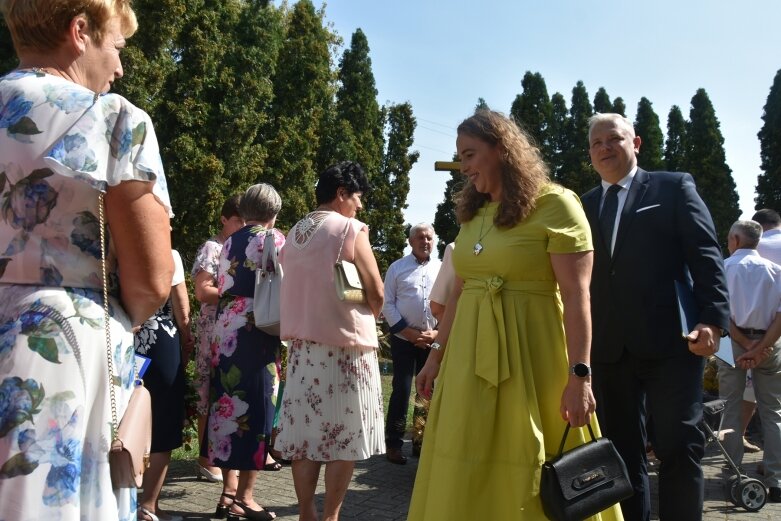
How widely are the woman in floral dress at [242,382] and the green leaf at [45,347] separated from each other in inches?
136

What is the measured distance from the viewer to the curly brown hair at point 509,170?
3.46m

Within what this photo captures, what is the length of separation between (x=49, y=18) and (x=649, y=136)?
43173 mm

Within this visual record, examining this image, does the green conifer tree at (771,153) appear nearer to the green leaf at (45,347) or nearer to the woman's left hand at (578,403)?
the woman's left hand at (578,403)

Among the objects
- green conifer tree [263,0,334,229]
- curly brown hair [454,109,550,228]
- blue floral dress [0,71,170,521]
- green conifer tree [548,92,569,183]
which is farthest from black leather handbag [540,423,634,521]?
green conifer tree [548,92,569,183]

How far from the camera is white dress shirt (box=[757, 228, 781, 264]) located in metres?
8.00

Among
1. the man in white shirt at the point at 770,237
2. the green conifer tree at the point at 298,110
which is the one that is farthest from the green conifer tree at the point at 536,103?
the man in white shirt at the point at 770,237

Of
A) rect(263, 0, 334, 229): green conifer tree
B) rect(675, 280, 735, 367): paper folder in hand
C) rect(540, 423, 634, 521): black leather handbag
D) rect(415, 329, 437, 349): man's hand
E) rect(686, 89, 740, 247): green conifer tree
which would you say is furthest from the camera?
rect(686, 89, 740, 247): green conifer tree

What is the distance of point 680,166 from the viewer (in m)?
40.3

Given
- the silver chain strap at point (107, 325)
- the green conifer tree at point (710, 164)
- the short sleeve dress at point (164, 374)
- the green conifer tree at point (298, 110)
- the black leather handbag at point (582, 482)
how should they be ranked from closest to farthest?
the silver chain strap at point (107, 325)
the black leather handbag at point (582, 482)
the short sleeve dress at point (164, 374)
the green conifer tree at point (298, 110)
the green conifer tree at point (710, 164)

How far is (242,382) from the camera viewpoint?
5117mm

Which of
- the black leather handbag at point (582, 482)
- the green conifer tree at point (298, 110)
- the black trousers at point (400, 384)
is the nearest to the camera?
the black leather handbag at point (582, 482)

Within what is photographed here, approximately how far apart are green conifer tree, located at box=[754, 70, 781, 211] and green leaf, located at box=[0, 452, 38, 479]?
132ft

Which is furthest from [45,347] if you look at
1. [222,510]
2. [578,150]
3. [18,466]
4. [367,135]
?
[578,150]

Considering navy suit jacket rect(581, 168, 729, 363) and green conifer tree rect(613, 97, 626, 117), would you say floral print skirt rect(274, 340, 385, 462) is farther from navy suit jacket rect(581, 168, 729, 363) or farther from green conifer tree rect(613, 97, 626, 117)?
green conifer tree rect(613, 97, 626, 117)
